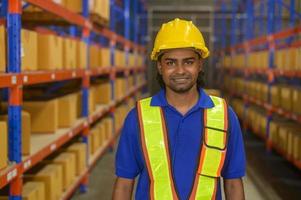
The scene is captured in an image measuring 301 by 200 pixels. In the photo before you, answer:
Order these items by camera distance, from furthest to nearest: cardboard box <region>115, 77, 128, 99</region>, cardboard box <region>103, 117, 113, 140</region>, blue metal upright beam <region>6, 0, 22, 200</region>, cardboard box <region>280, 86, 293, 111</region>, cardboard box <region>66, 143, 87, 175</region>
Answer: cardboard box <region>115, 77, 128, 99</region>, cardboard box <region>103, 117, 113, 140</region>, cardboard box <region>280, 86, 293, 111</region>, cardboard box <region>66, 143, 87, 175</region>, blue metal upright beam <region>6, 0, 22, 200</region>

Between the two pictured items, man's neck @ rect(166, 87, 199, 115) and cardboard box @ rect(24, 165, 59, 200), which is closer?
man's neck @ rect(166, 87, 199, 115)

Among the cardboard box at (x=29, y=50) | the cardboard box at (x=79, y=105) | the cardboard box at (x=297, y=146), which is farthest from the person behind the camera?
the cardboard box at (x=297, y=146)

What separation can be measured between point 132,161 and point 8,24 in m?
1.39

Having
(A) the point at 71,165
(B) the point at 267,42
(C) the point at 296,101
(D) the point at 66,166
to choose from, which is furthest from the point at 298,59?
(D) the point at 66,166

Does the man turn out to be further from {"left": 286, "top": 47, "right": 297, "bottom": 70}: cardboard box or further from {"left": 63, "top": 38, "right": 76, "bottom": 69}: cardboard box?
{"left": 286, "top": 47, "right": 297, "bottom": 70}: cardboard box

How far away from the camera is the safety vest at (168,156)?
2.32m

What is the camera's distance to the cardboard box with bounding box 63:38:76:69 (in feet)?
15.8

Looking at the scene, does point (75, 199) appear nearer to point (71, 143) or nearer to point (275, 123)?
point (71, 143)

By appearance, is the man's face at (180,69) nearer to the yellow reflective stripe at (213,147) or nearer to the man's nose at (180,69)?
the man's nose at (180,69)

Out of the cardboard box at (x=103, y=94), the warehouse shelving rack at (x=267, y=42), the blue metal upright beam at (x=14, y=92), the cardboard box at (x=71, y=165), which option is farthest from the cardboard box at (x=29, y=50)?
the warehouse shelving rack at (x=267, y=42)

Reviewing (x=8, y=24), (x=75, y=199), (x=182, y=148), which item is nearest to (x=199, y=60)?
(x=182, y=148)

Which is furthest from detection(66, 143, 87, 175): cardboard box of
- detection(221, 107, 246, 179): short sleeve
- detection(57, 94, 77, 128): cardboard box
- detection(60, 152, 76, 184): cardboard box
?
detection(221, 107, 246, 179): short sleeve

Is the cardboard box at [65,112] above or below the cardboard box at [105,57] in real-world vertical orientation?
below

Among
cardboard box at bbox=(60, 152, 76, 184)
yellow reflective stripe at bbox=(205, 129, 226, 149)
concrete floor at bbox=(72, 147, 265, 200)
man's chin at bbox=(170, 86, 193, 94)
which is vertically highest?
Answer: man's chin at bbox=(170, 86, 193, 94)
